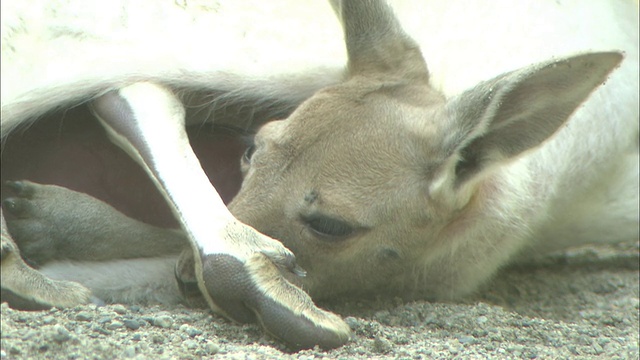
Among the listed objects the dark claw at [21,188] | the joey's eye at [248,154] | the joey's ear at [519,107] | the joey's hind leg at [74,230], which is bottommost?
the joey's hind leg at [74,230]

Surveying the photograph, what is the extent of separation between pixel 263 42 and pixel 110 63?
52cm

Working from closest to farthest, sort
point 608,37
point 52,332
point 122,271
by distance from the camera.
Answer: point 52,332 < point 122,271 < point 608,37

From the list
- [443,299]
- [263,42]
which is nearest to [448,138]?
[443,299]

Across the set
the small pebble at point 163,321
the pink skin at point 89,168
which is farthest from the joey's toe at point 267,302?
the pink skin at point 89,168

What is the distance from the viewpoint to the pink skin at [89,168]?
3412 millimetres

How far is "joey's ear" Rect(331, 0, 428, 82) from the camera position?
3107mm

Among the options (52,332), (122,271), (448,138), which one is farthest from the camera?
(122,271)

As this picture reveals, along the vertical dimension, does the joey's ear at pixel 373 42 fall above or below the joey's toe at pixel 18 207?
above

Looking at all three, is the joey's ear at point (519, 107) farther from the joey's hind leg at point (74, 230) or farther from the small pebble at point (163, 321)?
the joey's hind leg at point (74, 230)

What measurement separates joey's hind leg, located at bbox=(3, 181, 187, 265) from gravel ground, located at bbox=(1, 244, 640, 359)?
1.53 ft

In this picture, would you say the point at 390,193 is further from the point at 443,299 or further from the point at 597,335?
the point at 597,335

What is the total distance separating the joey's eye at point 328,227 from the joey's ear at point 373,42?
23.2 inches

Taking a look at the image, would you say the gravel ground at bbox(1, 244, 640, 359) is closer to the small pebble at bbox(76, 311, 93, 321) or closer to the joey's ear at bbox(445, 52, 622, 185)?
the small pebble at bbox(76, 311, 93, 321)

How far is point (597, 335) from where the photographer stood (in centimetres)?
291
